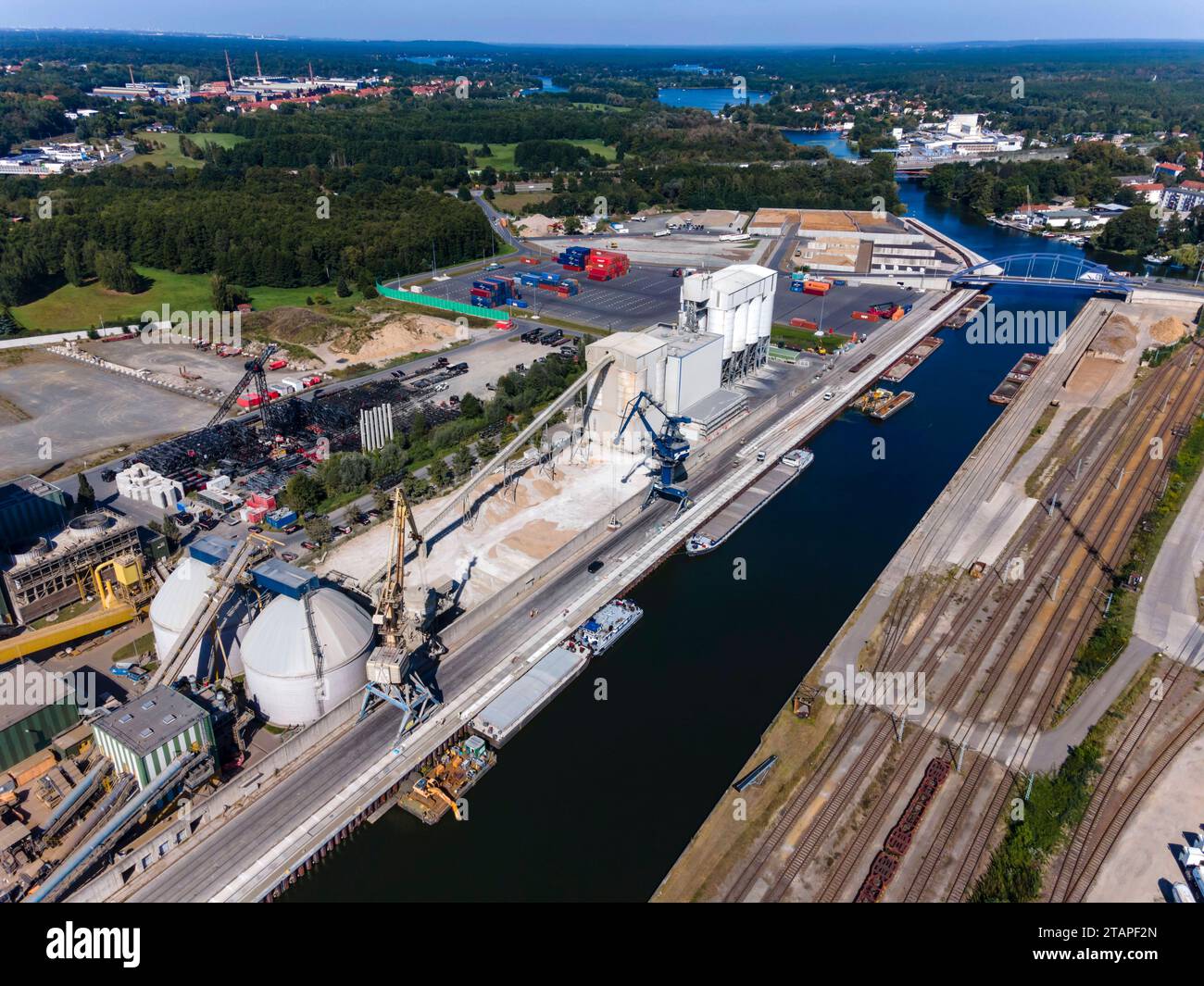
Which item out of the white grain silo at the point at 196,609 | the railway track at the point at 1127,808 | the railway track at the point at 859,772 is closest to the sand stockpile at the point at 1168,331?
the railway track at the point at 859,772

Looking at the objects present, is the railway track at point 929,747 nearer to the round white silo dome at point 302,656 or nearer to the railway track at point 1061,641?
the railway track at point 1061,641

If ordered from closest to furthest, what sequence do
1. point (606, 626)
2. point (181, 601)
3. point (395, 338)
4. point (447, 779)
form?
point (447, 779) → point (181, 601) → point (606, 626) → point (395, 338)

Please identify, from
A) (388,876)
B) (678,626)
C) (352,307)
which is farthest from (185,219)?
(388,876)

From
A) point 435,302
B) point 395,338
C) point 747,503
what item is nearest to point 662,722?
point 747,503

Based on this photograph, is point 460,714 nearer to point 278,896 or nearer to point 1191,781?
point 278,896

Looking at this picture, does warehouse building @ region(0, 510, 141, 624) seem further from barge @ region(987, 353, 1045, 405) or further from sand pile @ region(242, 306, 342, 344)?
barge @ region(987, 353, 1045, 405)

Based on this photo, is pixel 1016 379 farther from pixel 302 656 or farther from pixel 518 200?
pixel 518 200

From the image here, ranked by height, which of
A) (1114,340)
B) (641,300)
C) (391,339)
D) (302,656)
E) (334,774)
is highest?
(641,300)
